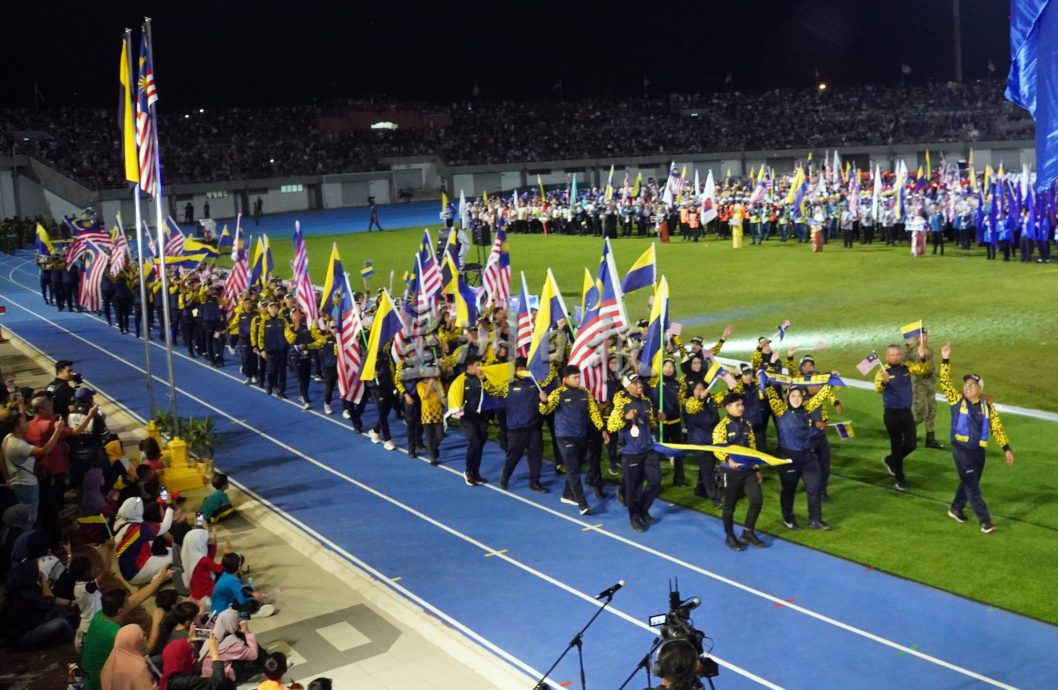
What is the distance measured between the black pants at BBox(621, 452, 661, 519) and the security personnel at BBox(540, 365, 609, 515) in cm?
76

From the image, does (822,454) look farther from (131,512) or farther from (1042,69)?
(131,512)

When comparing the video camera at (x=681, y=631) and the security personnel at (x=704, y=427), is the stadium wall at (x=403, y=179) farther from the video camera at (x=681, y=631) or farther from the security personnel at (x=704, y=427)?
the video camera at (x=681, y=631)

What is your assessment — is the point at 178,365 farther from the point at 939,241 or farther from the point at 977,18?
the point at 977,18

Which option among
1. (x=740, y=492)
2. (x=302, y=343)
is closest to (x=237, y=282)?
(x=302, y=343)

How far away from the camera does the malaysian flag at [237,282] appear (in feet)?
77.1

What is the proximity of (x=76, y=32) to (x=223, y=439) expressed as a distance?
71.0m

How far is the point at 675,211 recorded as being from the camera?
43.1m

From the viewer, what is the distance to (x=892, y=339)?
21641 millimetres

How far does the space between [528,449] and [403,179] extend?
62198 millimetres

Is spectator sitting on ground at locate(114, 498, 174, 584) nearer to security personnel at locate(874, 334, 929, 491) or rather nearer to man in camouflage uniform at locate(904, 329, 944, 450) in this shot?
security personnel at locate(874, 334, 929, 491)

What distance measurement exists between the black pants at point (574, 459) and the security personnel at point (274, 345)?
7.86 m

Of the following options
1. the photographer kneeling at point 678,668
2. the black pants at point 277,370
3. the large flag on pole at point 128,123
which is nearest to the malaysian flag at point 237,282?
the black pants at point 277,370

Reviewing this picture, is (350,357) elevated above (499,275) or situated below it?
below

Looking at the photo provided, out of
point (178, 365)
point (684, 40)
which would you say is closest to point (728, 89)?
point (684, 40)
